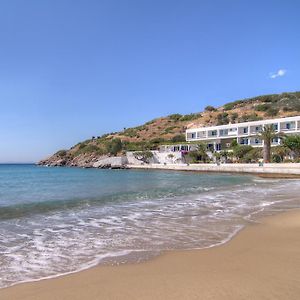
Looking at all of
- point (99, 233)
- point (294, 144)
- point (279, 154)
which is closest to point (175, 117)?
point (279, 154)

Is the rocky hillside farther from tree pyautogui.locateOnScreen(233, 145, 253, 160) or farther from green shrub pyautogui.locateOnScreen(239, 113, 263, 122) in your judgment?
tree pyautogui.locateOnScreen(233, 145, 253, 160)

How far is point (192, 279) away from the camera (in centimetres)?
603

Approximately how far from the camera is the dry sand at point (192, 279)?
5.38m

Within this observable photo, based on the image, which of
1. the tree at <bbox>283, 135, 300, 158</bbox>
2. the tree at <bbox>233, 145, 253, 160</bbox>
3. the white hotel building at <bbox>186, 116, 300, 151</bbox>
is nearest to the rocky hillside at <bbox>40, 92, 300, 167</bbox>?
the white hotel building at <bbox>186, 116, 300, 151</bbox>

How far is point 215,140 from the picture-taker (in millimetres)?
92312

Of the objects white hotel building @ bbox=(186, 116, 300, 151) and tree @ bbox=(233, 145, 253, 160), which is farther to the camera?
white hotel building @ bbox=(186, 116, 300, 151)

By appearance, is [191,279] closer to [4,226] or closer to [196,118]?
[4,226]

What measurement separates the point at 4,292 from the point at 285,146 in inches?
2538

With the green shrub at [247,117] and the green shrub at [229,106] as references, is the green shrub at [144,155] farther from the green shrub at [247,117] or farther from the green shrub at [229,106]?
the green shrub at [229,106]

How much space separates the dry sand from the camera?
5.38m

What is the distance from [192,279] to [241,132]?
8455cm

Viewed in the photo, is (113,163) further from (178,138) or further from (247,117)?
(247,117)

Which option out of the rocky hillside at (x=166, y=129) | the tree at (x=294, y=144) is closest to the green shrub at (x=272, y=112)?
the rocky hillside at (x=166, y=129)

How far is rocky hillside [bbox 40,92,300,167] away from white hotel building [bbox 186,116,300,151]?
18747 mm
